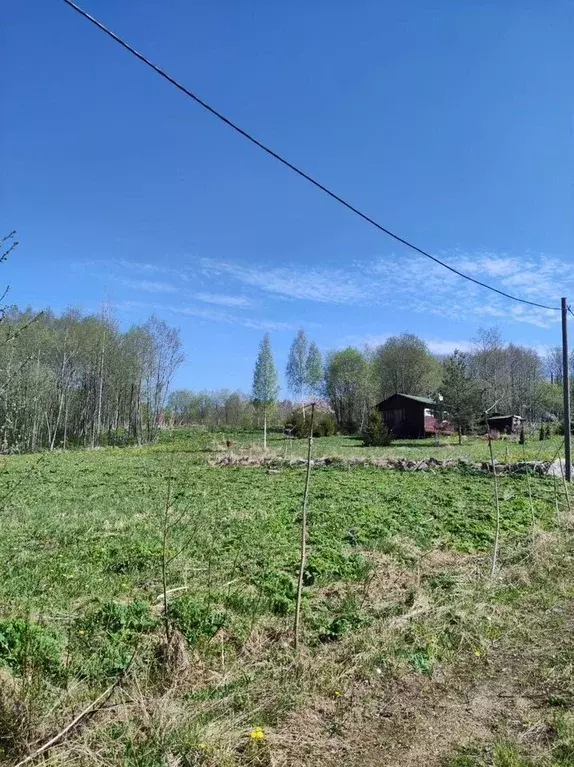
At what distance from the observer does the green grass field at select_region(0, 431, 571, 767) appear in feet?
9.12

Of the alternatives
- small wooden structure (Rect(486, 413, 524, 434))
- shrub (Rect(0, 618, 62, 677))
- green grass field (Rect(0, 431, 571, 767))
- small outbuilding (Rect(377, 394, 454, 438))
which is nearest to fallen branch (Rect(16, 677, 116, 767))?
green grass field (Rect(0, 431, 571, 767))

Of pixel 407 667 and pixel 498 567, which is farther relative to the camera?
pixel 498 567

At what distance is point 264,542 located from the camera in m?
7.36

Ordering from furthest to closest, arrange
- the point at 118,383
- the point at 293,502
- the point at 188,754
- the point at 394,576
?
the point at 118,383 < the point at 293,502 < the point at 394,576 < the point at 188,754

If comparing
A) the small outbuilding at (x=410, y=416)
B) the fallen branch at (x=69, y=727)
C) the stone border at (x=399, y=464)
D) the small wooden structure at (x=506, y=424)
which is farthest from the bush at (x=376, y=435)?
the fallen branch at (x=69, y=727)

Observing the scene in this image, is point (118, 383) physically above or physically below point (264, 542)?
above

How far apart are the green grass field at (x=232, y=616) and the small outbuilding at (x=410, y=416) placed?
37.5 metres

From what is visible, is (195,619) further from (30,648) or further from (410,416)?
(410,416)

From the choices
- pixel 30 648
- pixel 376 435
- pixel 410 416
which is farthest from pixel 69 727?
pixel 410 416

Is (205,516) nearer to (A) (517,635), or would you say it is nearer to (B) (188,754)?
(A) (517,635)

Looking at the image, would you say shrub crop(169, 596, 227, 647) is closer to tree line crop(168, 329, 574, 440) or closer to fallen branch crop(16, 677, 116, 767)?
fallen branch crop(16, 677, 116, 767)

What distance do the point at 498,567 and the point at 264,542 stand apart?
10.6 feet

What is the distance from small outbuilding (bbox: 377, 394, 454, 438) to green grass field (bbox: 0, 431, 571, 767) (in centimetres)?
3752

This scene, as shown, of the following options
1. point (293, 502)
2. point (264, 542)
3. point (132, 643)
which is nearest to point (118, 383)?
point (293, 502)
